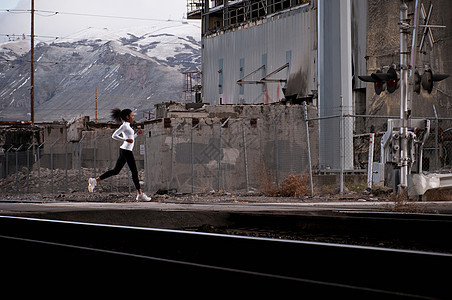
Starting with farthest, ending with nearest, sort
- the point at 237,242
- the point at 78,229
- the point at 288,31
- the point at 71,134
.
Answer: the point at 71,134 < the point at 288,31 < the point at 78,229 < the point at 237,242

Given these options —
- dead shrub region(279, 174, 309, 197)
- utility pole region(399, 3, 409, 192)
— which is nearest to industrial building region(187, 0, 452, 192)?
dead shrub region(279, 174, 309, 197)

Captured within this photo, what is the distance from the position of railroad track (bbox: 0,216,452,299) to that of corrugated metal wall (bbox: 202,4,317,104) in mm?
35096

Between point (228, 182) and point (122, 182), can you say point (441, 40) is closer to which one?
point (228, 182)

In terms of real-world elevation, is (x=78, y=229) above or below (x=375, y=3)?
below

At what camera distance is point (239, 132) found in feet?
92.8

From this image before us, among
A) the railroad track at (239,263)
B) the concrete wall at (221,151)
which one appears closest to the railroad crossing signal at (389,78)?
the concrete wall at (221,151)

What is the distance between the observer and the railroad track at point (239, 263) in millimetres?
4211

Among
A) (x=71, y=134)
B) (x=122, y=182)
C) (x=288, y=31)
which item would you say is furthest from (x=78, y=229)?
(x=71, y=134)

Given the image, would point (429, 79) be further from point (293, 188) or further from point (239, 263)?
point (239, 263)

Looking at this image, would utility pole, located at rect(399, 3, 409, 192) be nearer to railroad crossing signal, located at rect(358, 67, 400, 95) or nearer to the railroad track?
railroad crossing signal, located at rect(358, 67, 400, 95)

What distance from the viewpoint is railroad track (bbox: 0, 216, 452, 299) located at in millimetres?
4211

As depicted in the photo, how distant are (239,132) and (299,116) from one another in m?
2.55

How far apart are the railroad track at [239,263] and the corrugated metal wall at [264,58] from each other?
115ft

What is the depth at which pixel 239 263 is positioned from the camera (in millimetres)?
5719
